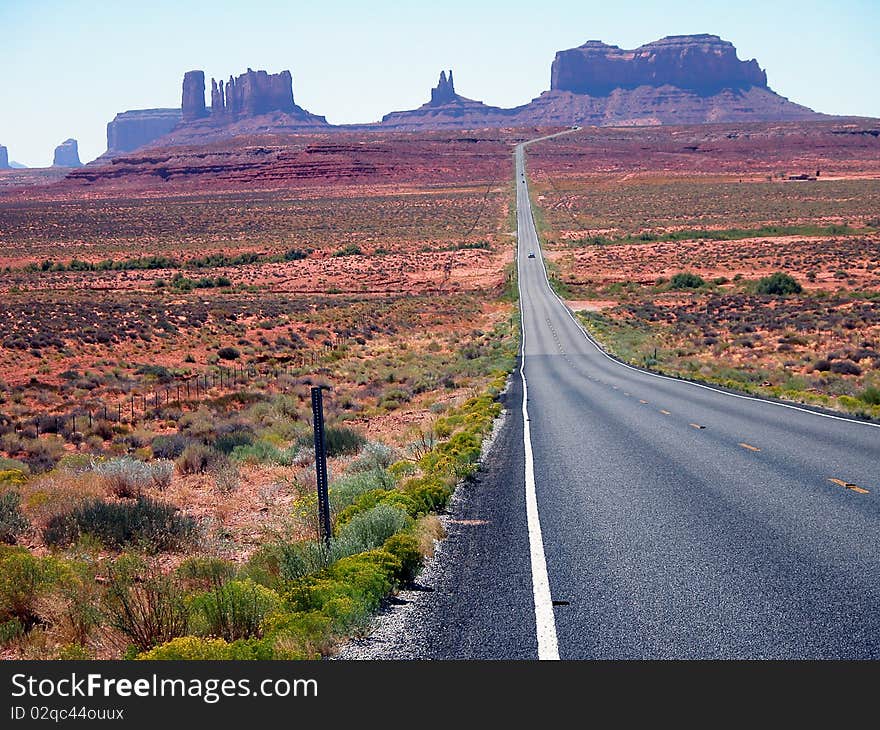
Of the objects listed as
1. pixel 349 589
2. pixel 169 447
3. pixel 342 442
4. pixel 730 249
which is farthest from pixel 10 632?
pixel 730 249

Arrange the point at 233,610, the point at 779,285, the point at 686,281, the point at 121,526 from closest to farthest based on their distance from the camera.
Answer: the point at 233,610 → the point at 121,526 → the point at 779,285 → the point at 686,281

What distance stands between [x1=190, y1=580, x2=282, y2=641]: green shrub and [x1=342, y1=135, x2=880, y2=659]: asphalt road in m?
0.92

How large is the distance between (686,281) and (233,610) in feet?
196

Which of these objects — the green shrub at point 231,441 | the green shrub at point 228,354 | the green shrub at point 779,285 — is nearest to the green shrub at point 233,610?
the green shrub at point 231,441

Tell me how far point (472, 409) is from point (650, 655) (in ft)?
47.3

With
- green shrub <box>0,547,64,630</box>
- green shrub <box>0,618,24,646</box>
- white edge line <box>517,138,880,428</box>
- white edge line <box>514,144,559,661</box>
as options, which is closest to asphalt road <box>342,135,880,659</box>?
white edge line <box>514,144,559,661</box>

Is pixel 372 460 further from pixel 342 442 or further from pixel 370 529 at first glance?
pixel 370 529

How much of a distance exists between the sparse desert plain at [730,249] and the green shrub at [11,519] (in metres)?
15.9

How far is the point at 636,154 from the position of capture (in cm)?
15850

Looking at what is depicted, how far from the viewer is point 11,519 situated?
10188 millimetres

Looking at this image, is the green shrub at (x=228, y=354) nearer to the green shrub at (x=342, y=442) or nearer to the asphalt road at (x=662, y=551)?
the green shrub at (x=342, y=442)

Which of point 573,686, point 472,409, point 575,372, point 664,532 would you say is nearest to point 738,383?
point 575,372

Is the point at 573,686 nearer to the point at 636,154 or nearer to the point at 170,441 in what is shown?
the point at 170,441

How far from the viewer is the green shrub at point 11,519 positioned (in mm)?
9883
